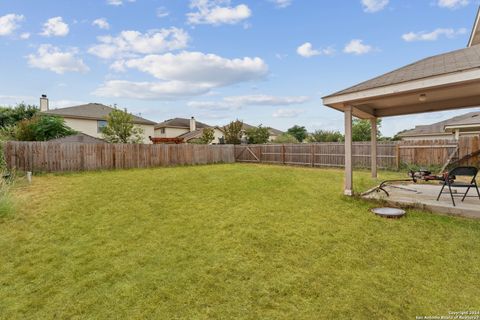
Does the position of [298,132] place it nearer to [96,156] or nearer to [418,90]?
[96,156]

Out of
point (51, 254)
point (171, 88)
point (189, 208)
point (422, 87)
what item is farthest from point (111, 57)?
point (422, 87)

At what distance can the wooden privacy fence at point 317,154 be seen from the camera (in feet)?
39.4

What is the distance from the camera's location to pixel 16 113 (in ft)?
65.3

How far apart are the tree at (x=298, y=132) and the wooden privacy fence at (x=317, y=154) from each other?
24655 millimetres

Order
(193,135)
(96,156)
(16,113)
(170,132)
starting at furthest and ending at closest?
(170,132)
(193,135)
(16,113)
(96,156)

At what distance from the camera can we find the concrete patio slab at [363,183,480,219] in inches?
169

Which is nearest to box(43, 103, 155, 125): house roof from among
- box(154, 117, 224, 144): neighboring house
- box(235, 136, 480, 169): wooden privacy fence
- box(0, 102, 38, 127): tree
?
box(0, 102, 38, 127): tree

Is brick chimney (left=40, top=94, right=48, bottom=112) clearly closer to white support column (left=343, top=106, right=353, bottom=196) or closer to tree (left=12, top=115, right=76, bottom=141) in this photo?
tree (left=12, top=115, right=76, bottom=141)

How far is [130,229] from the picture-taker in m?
4.14

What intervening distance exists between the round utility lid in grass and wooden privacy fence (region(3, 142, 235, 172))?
1242 cm

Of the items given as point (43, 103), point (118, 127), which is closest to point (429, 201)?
point (118, 127)

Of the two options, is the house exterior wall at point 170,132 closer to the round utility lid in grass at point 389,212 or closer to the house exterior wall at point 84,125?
the house exterior wall at point 84,125

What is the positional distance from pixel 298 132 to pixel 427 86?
38092mm

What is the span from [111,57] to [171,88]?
358 inches
